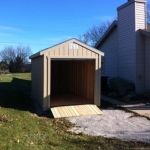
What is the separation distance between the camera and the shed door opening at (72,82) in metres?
10.6

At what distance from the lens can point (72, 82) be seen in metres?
14.3

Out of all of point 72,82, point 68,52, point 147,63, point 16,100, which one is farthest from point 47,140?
point 72,82

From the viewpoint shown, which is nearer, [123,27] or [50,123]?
[50,123]

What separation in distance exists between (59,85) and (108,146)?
11037 mm

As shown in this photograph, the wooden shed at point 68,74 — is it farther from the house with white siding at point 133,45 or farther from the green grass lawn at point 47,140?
the green grass lawn at point 47,140

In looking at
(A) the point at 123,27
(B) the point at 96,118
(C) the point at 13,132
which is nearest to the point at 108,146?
(C) the point at 13,132

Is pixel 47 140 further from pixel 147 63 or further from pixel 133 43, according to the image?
pixel 133 43

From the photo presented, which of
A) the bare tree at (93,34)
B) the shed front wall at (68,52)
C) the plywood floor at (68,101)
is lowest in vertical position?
the plywood floor at (68,101)

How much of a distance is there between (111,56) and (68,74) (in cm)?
328

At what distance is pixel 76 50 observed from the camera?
909 cm

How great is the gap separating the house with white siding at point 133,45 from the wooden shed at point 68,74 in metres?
2.70

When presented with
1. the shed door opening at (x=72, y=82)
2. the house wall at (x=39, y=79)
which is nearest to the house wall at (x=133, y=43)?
the shed door opening at (x=72, y=82)

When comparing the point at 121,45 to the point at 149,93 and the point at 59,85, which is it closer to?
the point at 149,93

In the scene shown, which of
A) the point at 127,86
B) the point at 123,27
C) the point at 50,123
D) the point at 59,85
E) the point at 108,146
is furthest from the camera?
the point at 59,85
